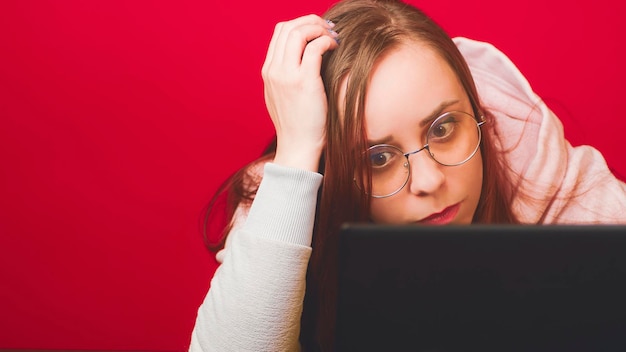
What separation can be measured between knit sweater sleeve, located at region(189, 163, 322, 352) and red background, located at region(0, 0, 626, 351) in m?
0.47

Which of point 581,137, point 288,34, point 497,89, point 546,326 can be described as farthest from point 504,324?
point 581,137

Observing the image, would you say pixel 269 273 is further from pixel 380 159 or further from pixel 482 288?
pixel 482 288

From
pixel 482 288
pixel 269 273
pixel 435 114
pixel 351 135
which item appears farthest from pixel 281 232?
pixel 482 288

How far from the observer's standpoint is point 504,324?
49 centimetres

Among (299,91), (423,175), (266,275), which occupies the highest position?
(299,91)

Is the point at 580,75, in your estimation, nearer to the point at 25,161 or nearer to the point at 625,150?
the point at 625,150

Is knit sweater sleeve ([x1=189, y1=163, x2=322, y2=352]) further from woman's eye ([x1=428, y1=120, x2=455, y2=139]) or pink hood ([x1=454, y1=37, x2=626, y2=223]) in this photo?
pink hood ([x1=454, y1=37, x2=626, y2=223])

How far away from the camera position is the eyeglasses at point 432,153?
891 mm

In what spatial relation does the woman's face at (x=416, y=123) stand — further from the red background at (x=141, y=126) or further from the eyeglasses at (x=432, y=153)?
the red background at (x=141, y=126)

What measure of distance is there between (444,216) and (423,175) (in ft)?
0.30

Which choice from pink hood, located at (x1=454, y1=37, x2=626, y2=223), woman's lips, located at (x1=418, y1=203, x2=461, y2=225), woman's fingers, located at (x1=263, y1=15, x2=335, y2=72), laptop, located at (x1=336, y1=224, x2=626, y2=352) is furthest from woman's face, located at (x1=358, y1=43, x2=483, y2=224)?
laptop, located at (x1=336, y1=224, x2=626, y2=352)

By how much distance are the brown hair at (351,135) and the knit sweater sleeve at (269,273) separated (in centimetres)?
8

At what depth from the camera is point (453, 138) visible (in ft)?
3.06

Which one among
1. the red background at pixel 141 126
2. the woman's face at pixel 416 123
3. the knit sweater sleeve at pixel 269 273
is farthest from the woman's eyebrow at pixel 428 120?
the red background at pixel 141 126
